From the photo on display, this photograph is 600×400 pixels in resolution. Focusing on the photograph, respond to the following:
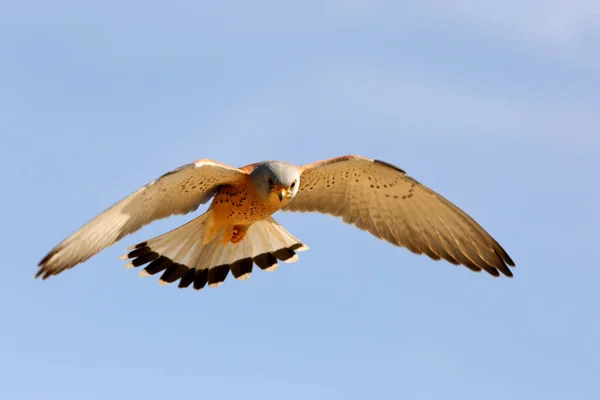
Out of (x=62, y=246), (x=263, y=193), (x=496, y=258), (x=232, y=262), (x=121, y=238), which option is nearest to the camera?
(x=62, y=246)

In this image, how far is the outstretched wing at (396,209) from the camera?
977 centimetres

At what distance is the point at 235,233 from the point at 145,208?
1672 millimetres

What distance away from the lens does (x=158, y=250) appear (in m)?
10.2

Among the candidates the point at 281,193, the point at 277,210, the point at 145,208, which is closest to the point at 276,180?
the point at 281,193

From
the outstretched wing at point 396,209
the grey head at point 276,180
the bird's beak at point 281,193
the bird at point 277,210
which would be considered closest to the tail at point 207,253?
the bird at point 277,210

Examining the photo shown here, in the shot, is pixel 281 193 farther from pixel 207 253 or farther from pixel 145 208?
pixel 207 253

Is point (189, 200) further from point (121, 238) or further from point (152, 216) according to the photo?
point (121, 238)

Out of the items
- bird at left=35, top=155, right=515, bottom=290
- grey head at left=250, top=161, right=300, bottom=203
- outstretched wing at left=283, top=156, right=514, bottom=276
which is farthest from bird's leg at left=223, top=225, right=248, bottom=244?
grey head at left=250, top=161, right=300, bottom=203

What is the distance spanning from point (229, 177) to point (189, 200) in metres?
0.46

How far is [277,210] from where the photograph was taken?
9.52 meters

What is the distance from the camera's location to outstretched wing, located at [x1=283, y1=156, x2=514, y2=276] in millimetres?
9773

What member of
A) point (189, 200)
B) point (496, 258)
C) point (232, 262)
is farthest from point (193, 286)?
point (496, 258)

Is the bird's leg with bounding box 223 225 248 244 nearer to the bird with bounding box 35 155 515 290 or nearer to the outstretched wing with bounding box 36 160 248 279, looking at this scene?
the bird with bounding box 35 155 515 290

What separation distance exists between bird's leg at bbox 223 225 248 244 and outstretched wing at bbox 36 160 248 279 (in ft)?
2.24
